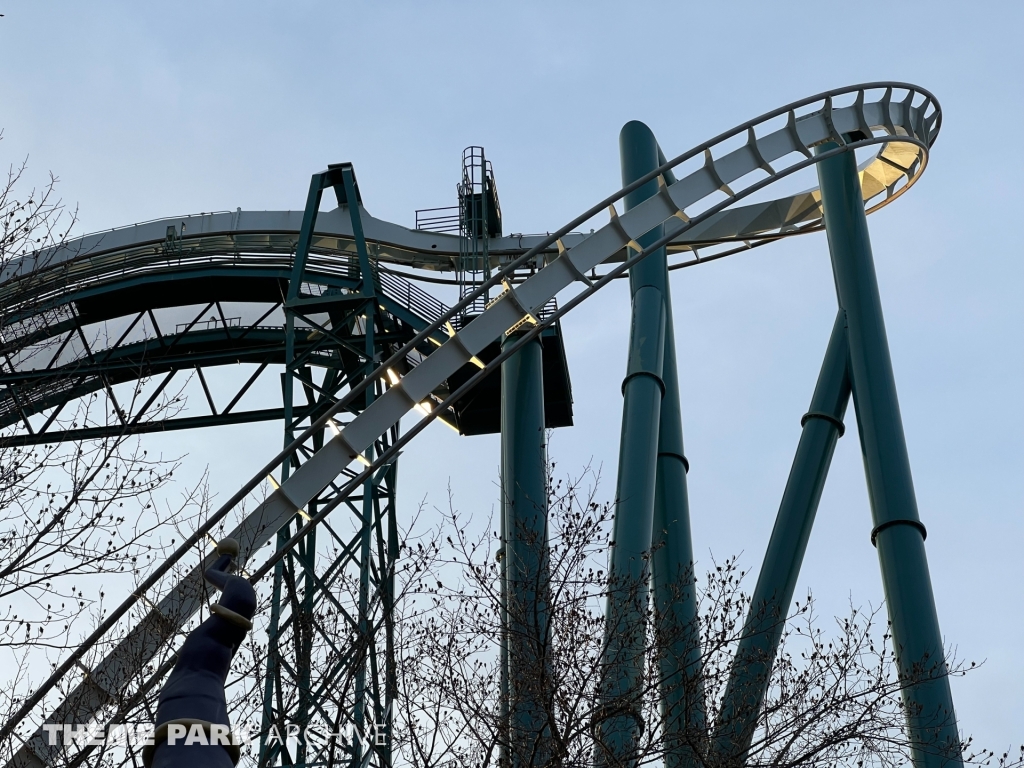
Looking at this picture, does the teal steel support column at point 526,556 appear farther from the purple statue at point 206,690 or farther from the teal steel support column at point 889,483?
the purple statue at point 206,690

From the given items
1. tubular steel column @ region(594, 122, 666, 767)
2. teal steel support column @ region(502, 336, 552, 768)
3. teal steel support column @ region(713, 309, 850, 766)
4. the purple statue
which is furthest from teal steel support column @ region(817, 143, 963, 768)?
the purple statue

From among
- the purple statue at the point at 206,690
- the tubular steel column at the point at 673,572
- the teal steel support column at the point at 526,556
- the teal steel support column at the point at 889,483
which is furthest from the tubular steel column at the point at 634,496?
the purple statue at the point at 206,690

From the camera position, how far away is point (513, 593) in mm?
14281

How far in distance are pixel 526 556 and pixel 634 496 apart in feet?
5.82

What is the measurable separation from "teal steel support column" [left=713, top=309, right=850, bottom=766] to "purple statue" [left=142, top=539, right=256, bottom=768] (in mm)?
5734

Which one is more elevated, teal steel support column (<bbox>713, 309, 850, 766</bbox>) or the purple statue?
teal steel support column (<bbox>713, 309, 850, 766</bbox>)

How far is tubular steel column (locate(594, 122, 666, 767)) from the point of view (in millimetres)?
12445

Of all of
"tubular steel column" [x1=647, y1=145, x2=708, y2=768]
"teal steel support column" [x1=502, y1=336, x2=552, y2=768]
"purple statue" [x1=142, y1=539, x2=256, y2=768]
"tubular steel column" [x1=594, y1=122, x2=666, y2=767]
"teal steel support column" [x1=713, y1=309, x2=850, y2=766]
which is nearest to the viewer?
"purple statue" [x1=142, y1=539, x2=256, y2=768]

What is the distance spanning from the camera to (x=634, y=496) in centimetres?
1577

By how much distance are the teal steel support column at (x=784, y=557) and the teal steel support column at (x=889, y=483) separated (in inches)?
17.0

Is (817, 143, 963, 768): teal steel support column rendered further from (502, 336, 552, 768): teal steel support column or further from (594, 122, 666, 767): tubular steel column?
(502, 336, 552, 768): teal steel support column

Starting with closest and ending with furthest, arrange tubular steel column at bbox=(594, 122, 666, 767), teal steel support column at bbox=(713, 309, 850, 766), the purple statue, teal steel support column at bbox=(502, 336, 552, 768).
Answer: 1. the purple statue
2. teal steel support column at bbox=(502, 336, 552, 768)
3. tubular steel column at bbox=(594, 122, 666, 767)
4. teal steel support column at bbox=(713, 309, 850, 766)

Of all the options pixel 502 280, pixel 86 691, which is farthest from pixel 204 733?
pixel 502 280

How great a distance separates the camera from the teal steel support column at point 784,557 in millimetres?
13320
